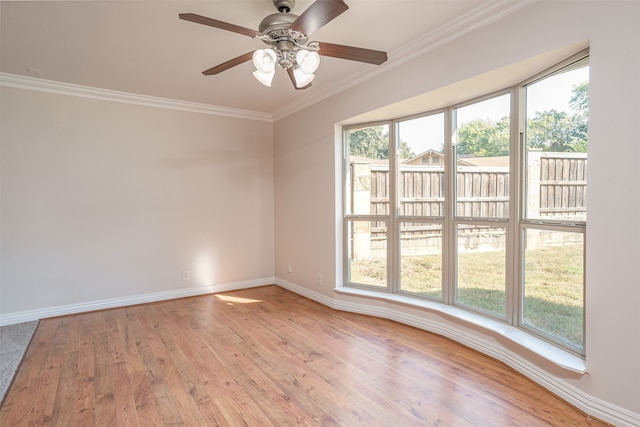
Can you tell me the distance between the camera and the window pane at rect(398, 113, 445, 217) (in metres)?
3.38

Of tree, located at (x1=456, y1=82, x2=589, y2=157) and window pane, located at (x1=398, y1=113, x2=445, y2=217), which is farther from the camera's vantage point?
window pane, located at (x1=398, y1=113, x2=445, y2=217)

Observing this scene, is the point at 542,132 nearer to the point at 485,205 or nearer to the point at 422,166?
the point at 485,205

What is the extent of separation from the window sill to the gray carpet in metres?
2.98

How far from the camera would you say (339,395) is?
2232 mm

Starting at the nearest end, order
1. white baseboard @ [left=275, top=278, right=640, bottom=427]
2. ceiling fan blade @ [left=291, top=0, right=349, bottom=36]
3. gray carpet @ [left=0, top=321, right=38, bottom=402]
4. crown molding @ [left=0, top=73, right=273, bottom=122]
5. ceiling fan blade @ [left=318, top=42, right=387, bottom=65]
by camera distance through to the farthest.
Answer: ceiling fan blade @ [left=291, top=0, right=349, bottom=36] → white baseboard @ [left=275, top=278, right=640, bottom=427] → ceiling fan blade @ [left=318, top=42, right=387, bottom=65] → gray carpet @ [left=0, top=321, right=38, bottom=402] → crown molding @ [left=0, top=73, right=273, bottom=122]

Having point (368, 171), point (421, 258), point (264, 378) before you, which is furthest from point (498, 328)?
point (368, 171)

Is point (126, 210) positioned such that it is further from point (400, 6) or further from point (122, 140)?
point (400, 6)

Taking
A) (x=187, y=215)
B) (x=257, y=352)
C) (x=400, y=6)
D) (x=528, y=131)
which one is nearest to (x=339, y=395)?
(x=257, y=352)

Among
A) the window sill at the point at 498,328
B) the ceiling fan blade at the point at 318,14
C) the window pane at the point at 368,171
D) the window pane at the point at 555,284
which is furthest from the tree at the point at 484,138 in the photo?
the ceiling fan blade at the point at 318,14

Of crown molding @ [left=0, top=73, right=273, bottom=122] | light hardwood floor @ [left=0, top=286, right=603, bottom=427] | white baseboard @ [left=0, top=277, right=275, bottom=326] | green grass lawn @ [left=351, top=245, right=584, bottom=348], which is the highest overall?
crown molding @ [left=0, top=73, right=273, bottom=122]

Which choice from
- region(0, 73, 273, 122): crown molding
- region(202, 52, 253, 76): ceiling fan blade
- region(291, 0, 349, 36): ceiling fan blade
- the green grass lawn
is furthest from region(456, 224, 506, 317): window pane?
region(0, 73, 273, 122): crown molding

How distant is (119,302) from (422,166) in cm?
402

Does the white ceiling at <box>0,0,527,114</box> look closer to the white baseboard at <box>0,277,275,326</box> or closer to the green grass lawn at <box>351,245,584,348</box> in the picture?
Result: the green grass lawn at <box>351,245,584,348</box>

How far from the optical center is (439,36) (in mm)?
2713
